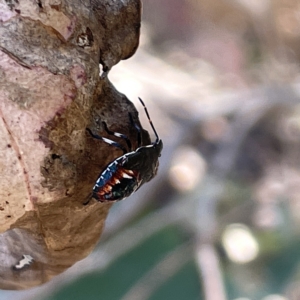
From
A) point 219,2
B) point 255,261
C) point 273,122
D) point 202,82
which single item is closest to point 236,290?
point 255,261

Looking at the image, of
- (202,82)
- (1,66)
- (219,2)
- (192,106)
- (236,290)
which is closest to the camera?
(1,66)

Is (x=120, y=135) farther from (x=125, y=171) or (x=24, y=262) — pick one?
(x=24, y=262)

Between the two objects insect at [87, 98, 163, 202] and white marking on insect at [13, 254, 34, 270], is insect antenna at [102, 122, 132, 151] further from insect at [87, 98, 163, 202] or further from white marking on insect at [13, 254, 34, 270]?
white marking on insect at [13, 254, 34, 270]

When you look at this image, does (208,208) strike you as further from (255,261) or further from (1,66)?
(1,66)

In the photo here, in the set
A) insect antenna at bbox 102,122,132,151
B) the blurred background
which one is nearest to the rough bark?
insect antenna at bbox 102,122,132,151

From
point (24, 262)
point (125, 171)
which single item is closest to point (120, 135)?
point (125, 171)

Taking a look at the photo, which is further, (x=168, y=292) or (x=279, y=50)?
(x=279, y=50)

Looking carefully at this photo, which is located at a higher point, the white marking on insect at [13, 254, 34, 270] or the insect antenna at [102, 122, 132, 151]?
the insect antenna at [102, 122, 132, 151]

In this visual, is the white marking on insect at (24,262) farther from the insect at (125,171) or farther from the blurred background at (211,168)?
the blurred background at (211,168)
